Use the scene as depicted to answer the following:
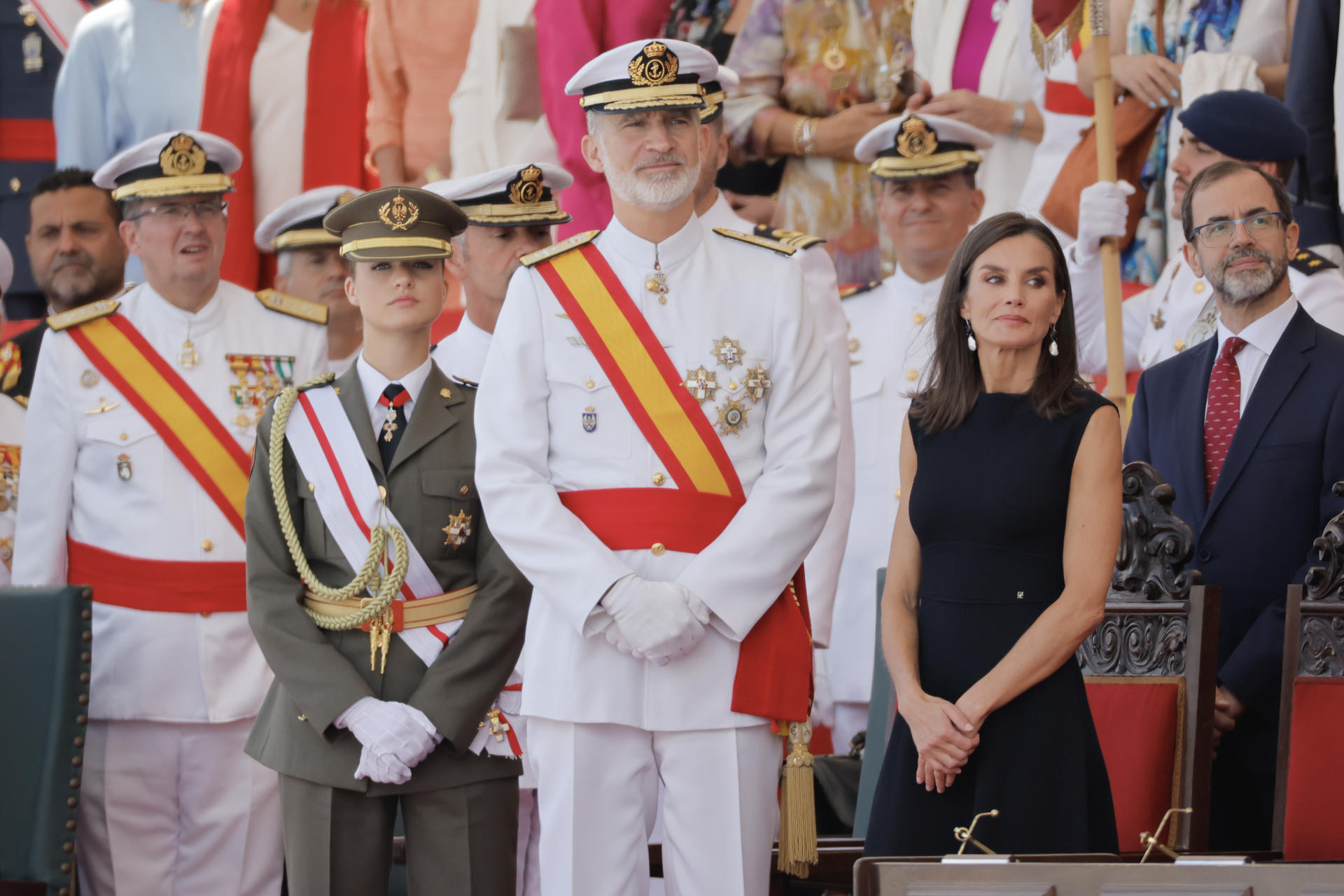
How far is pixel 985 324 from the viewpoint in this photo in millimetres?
2758

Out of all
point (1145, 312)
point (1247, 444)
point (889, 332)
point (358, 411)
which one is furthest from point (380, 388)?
point (1145, 312)

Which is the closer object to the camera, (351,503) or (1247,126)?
(351,503)

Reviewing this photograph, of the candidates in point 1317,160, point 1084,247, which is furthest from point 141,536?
point 1317,160

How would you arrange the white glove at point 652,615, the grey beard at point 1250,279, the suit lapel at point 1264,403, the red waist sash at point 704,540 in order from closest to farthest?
the white glove at point 652,615, the red waist sash at point 704,540, the suit lapel at point 1264,403, the grey beard at point 1250,279

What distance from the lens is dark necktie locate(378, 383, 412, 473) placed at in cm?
319

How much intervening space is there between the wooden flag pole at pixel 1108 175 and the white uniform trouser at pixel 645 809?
2.10 meters

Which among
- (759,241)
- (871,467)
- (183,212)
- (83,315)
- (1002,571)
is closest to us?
(1002,571)

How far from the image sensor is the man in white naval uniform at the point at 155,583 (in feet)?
13.1

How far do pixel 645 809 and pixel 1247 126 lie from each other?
8.42ft

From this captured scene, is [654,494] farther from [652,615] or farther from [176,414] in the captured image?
[176,414]

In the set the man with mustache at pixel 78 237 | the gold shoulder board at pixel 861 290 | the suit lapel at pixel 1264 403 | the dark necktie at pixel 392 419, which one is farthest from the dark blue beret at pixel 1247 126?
the man with mustache at pixel 78 237

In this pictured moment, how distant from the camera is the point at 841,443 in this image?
12.8 ft

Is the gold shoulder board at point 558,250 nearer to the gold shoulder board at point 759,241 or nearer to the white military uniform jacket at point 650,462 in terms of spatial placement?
the white military uniform jacket at point 650,462

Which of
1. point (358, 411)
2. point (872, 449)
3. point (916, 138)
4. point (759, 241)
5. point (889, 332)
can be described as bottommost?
point (872, 449)
